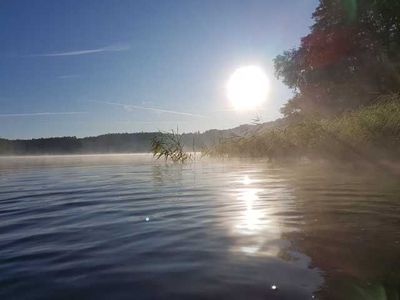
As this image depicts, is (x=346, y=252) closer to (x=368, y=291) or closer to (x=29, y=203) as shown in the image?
(x=368, y=291)

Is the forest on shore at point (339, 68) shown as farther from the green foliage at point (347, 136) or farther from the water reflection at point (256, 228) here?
the water reflection at point (256, 228)

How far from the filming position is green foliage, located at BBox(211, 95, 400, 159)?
1201 cm

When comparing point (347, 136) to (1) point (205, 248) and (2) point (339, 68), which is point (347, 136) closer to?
(1) point (205, 248)

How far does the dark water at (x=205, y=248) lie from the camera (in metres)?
2.61

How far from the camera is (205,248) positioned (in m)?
3.57

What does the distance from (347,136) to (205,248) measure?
10.6 meters

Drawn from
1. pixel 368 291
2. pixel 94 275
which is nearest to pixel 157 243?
pixel 94 275

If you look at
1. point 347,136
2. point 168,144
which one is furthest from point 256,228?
point 168,144

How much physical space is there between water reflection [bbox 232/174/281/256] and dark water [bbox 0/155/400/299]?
0.4 inches

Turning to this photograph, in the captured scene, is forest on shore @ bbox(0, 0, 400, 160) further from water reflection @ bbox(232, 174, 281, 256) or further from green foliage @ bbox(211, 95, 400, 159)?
water reflection @ bbox(232, 174, 281, 256)

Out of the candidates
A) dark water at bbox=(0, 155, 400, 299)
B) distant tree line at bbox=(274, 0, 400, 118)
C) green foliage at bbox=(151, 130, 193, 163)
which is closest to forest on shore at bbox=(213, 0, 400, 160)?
distant tree line at bbox=(274, 0, 400, 118)

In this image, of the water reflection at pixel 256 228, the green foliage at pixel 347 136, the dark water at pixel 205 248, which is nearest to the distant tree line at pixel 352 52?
the green foliage at pixel 347 136

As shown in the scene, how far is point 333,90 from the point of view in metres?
23.6

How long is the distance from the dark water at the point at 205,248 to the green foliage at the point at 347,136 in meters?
6.12
